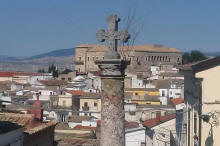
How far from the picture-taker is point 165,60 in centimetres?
13925

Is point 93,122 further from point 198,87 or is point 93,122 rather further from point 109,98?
point 109,98

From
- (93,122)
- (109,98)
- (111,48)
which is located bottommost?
(93,122)

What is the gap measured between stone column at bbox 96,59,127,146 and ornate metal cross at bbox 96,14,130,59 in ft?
0.65

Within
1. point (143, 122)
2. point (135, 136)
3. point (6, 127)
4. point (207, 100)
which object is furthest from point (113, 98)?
point (143, 122)

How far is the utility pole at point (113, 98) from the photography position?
9.19m

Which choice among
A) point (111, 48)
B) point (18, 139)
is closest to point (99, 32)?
point (111, 48)

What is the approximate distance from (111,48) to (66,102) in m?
37.9

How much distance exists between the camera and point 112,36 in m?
9.59

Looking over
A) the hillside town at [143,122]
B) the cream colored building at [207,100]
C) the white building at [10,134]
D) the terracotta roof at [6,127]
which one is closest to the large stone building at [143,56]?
the hillside town at [143,122]

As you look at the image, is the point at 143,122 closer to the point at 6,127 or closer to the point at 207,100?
the point at 207,100

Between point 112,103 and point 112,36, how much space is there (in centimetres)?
116

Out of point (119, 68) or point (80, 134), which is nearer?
point (119, 68)

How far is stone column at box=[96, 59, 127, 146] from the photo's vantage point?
30.1 ft

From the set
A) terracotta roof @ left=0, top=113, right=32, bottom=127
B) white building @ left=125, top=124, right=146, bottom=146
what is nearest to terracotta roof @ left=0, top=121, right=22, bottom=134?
terracotta roof @ left=0, top=113, right=32, bottom=127
